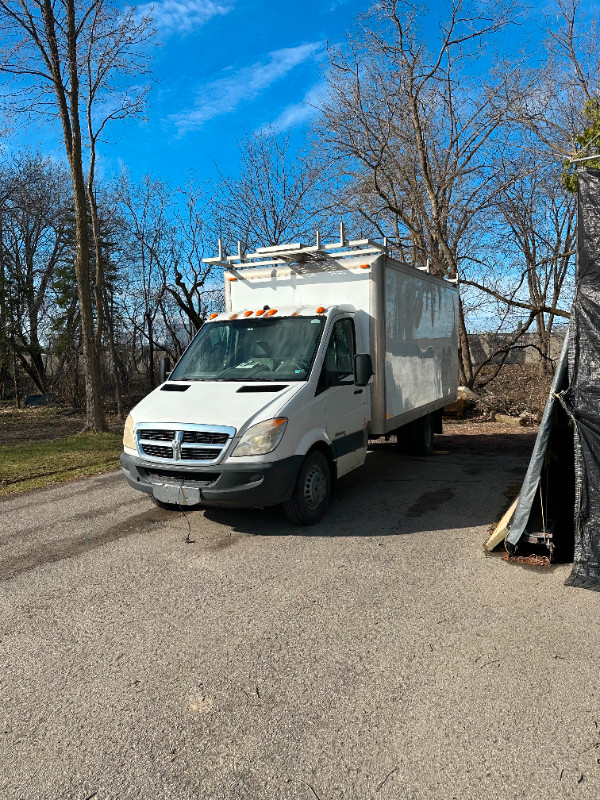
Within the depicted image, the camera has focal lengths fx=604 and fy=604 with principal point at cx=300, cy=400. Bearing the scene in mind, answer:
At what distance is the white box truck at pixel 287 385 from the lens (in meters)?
5.65

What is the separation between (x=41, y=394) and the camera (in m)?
25.3

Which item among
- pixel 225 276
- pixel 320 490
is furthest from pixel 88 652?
pixel 225 276

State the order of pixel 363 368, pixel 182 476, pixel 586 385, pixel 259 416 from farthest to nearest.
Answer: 1. pixel 363 368
2. pixel 182 476
3. pixel 259 416
4. pixel 586 385

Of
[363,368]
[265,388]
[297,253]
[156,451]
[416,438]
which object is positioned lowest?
[416,438]

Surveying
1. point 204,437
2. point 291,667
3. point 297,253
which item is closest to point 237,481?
point 204,437

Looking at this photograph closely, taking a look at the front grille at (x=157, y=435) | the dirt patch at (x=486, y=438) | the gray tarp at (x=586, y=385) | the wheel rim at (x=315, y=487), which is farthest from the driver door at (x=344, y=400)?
the dirt patch at (x=486, y=438)

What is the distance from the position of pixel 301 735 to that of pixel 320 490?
359 cm

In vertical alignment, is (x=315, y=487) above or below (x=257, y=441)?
below

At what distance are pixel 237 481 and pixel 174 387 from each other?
5.42 ft

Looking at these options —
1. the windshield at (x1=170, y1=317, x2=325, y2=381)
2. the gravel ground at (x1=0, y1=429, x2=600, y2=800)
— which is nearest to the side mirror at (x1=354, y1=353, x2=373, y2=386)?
the windshield at (x1=170, y1=317, x2=325, y2=381)

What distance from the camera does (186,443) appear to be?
5.76 meters

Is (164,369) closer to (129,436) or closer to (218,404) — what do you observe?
(129,436)

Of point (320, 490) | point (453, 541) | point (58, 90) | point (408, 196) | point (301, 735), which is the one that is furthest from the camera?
point (408, 196)

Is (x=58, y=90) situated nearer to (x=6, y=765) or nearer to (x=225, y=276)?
(x=225, y=276)
